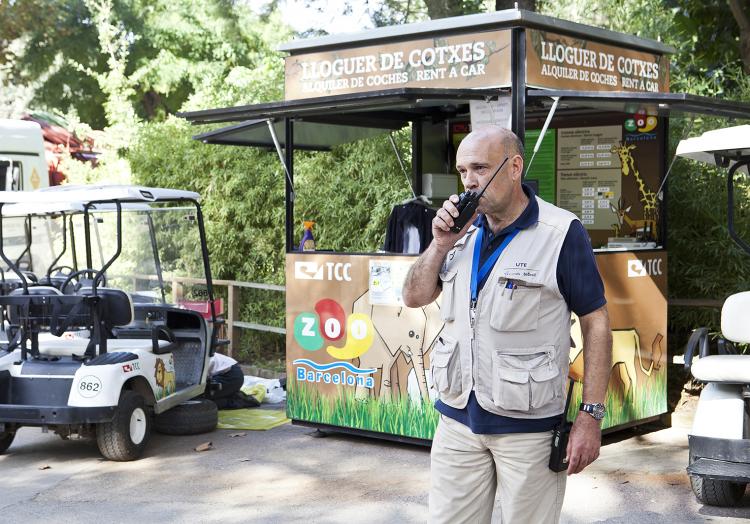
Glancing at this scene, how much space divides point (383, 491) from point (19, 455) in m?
2.81

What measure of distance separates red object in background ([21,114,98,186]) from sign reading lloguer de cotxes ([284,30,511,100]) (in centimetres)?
975

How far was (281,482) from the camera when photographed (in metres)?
6.71

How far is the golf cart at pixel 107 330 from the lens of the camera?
7055 millimetres

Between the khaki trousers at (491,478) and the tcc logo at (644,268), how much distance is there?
14.9ft

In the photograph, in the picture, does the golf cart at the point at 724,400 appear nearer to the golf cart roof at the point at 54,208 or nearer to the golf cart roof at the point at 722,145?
the golf cart roof at the point at 722,145

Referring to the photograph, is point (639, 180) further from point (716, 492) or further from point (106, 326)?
point (106, 326)

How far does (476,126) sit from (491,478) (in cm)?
410

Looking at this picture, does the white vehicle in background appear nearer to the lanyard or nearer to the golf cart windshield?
the golf cart windshield

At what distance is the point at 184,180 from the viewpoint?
1246cm

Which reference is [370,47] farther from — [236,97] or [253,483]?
[236,97]

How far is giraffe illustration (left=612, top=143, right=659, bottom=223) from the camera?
27.3 ft

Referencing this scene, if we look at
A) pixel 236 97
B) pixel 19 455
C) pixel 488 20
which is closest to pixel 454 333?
pixel 488 20

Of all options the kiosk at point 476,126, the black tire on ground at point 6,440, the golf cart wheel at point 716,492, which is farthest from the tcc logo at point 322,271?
the golf cart wheel at point 716,492

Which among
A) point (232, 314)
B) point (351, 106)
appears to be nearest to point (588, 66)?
point (351, 106)
